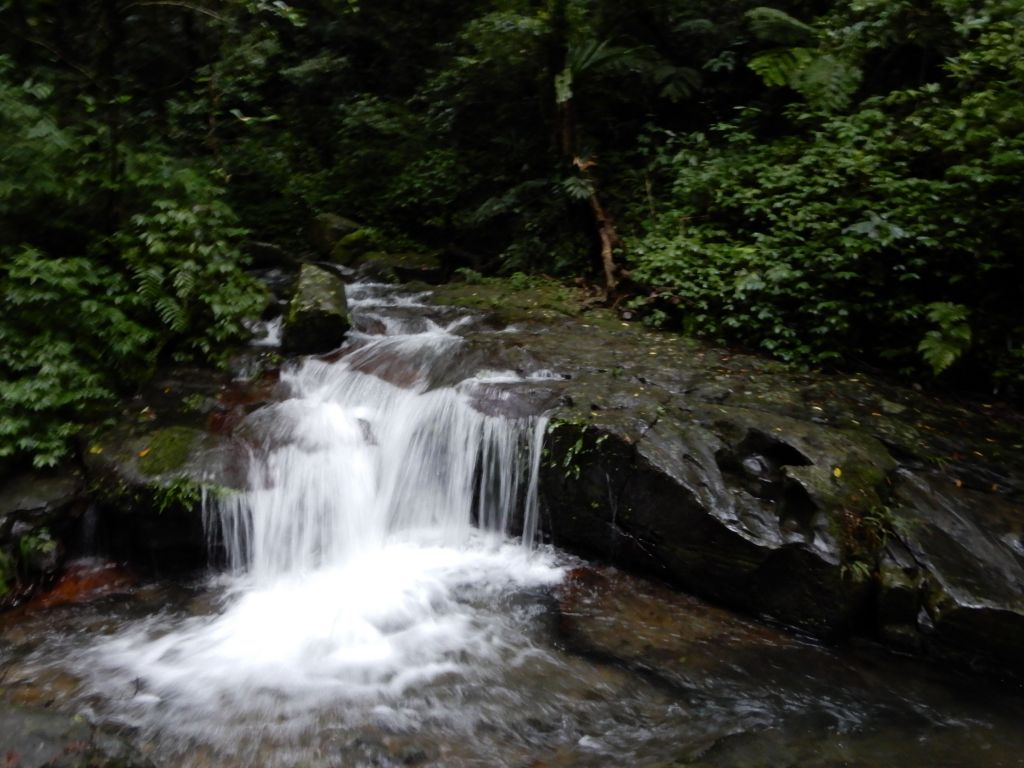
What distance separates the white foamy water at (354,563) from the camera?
13.0 ft

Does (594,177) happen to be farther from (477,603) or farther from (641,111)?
(477,603)

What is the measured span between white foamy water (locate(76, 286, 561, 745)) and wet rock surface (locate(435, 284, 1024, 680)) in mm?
606

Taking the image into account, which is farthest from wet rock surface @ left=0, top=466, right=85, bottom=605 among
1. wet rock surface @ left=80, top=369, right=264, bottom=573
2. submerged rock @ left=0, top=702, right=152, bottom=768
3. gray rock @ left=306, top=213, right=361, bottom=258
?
gray rock @ left=306, top=213, right=361, bottom=258

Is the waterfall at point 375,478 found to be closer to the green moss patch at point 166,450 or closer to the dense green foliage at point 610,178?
the green moss patch at point 166,450

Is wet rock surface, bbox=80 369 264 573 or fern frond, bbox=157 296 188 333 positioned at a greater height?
fern frond, bbox=157 296 188 333

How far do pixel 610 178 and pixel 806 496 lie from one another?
6703mm

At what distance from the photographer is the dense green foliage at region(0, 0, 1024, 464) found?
5.79m

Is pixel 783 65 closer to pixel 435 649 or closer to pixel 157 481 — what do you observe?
pixel 435 649

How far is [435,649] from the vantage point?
14.4ft

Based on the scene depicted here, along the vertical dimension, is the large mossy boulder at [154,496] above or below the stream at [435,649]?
above

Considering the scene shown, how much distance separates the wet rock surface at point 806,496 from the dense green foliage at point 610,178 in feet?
2.85

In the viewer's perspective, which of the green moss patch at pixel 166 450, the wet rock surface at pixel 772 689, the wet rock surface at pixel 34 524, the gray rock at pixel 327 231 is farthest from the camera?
the gray rock at pixel 327 231

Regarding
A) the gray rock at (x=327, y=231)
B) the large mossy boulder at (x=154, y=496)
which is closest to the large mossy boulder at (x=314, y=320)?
the large mossy boulder at (x=154, y=496)

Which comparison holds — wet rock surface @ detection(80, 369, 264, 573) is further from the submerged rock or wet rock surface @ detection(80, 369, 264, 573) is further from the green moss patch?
the submerged rock
